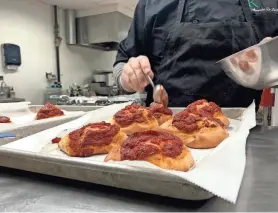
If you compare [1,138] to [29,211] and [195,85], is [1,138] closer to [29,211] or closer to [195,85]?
[29,211]

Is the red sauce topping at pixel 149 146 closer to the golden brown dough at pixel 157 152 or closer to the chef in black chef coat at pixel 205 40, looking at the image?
the golden brown dough at pixel 157 152

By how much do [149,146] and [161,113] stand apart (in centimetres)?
66

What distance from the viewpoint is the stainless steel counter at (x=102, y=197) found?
51 cm

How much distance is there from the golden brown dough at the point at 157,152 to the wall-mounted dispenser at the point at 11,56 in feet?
11.6

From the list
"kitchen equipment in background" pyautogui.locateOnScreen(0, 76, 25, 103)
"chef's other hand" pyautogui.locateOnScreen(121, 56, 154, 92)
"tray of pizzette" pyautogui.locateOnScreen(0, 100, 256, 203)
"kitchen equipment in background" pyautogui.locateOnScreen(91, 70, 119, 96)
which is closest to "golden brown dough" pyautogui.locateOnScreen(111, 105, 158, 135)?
"tray of pizzette" pyautogui.locateOnScreen(0, 100, 256, 203)

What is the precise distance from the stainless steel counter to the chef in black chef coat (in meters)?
0.74

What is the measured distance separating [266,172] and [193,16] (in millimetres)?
987

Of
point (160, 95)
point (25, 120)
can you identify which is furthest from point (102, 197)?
point (25, 120)

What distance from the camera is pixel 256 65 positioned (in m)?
0.99

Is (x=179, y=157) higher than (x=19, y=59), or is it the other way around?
(x=19, y=59)

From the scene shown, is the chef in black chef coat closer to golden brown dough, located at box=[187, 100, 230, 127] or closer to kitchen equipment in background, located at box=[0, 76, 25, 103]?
golden brown dough, located at box=[187, 100, 230, 127]

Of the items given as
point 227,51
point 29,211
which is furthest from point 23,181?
point 227,51

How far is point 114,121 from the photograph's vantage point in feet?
4.17

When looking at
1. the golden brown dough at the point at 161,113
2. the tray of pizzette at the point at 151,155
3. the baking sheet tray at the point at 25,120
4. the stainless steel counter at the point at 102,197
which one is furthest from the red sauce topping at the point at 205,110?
the baking sheet tray at the point at 25,120
